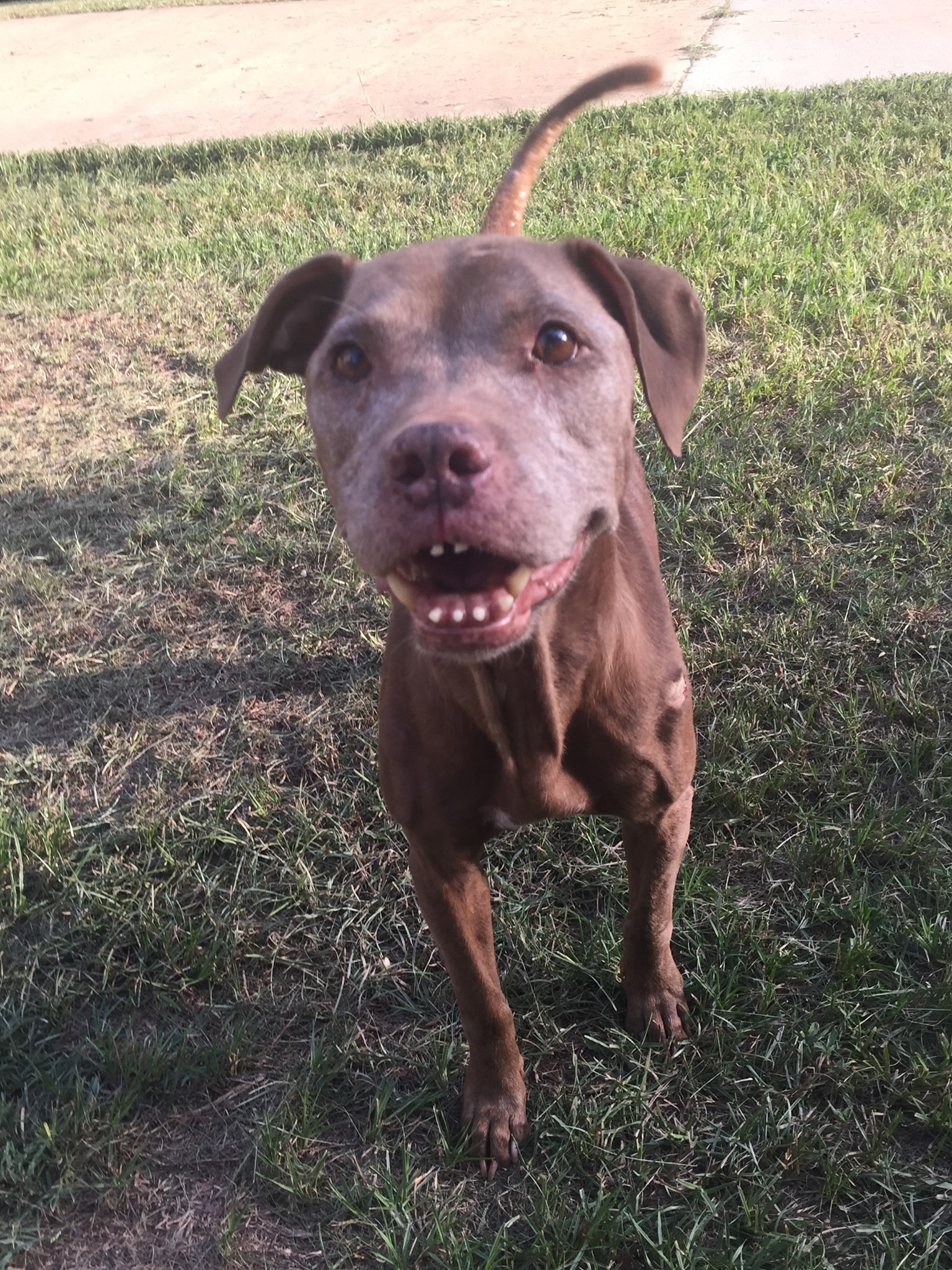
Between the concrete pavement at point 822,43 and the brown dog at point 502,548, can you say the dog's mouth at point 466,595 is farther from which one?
the concrete pavement at point 822,43

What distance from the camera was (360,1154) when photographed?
7.61 ft

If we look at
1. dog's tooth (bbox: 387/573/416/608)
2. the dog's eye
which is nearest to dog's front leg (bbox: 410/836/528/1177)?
dog's tooth (bbox: 387/573/416/608)

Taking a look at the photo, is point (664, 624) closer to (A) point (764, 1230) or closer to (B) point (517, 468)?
(B) point (517, 468)

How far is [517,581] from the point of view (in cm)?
169

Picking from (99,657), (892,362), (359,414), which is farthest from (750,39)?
(359,414)

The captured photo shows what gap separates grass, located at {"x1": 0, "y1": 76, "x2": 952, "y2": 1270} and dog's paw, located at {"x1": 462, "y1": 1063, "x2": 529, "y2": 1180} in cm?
5

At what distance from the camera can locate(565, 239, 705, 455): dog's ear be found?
2027 millimetres

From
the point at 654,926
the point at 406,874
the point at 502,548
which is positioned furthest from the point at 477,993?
the point at 502,548

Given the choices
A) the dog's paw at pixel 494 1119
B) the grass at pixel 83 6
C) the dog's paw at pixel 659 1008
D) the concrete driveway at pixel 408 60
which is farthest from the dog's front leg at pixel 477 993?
the grass at pixel 83 6

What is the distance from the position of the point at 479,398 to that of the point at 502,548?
0.93ft

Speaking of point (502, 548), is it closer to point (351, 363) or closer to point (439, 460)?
point (439, 460)

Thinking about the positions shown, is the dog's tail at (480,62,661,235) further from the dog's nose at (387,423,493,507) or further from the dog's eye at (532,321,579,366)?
the dog's nose at (387,423,493,507)

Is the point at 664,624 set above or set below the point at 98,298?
above

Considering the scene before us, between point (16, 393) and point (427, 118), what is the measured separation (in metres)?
5.09
